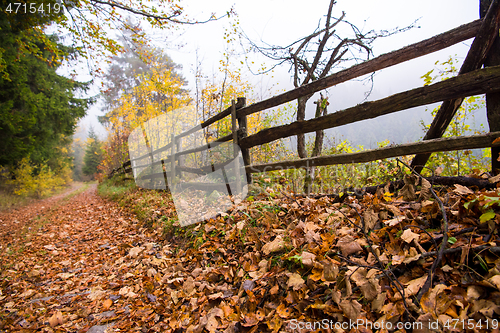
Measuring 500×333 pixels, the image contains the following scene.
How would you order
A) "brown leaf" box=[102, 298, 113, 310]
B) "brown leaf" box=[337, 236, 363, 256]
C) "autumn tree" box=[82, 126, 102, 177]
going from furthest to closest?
"autumn tree" box=[82, 126, 102, 177] < "brown leaf" box=[102, 298, 113, 310] < "brown leaf" box=[337, 236, 363, 256]

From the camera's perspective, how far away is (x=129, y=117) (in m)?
12.5

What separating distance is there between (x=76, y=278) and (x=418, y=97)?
428 cm

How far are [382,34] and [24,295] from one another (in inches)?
256

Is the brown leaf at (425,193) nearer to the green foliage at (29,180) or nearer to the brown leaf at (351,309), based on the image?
the brown leaf at (351,309)

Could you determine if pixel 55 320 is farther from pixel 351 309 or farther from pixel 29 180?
Result: pixel 29 180

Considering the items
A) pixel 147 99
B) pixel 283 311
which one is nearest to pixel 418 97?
pixel 283 311

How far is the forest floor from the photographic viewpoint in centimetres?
104

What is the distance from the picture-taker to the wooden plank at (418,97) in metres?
1.62

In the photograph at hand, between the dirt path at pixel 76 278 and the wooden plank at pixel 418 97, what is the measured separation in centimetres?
254

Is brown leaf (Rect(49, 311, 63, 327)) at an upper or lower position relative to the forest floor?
lower

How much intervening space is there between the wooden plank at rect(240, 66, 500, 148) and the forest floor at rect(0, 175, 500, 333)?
780 mm

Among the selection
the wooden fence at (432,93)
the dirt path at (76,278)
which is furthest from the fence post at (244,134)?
the dirt path at (76,278)

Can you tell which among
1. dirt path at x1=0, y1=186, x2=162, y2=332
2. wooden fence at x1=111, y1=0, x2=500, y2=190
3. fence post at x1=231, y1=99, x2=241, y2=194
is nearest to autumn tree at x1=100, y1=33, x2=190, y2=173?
fence post at x1=231, y1=99, x2=241, y2=194

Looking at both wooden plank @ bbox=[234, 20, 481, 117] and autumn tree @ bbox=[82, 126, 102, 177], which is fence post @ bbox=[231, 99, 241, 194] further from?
autumn tree @ bbox=[82, 126, 102, 177]
